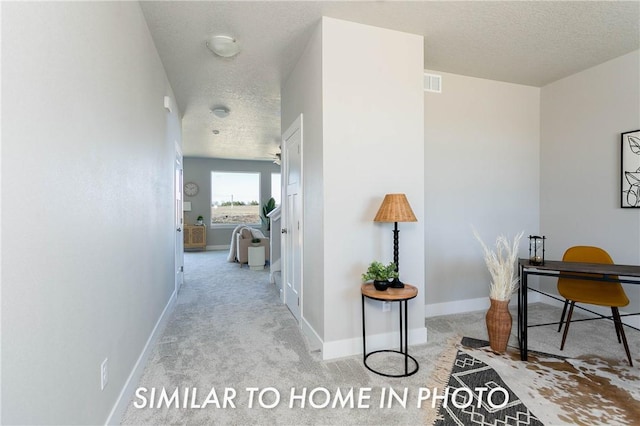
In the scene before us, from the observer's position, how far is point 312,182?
2.66 m

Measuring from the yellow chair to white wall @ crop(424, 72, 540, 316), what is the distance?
834mm

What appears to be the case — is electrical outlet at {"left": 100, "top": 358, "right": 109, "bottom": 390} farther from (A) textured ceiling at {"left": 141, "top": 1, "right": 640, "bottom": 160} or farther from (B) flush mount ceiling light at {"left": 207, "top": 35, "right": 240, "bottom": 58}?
(B) flush mount ceiling light at {"left": 207, "top": 35, "right": 240, "bottom": 58}

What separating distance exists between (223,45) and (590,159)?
381cm

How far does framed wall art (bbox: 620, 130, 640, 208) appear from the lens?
2918mm

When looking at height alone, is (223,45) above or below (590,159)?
above

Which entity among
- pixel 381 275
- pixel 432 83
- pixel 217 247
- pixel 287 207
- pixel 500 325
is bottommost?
pixel 217 247

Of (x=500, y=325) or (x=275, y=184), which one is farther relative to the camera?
(x=275, y=184)

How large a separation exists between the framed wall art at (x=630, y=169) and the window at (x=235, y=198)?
773 centimetres

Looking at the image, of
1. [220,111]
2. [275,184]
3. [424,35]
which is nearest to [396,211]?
[424,35]

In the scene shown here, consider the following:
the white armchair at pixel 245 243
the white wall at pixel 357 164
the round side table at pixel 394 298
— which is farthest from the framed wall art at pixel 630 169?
the white armchair at pixel 245 243

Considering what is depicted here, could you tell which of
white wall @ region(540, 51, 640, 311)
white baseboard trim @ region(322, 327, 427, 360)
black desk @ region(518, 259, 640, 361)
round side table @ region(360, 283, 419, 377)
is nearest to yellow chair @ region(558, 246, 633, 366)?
black desk @ region(518, 259, 640, 361)

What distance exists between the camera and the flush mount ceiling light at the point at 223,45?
8.48 ft

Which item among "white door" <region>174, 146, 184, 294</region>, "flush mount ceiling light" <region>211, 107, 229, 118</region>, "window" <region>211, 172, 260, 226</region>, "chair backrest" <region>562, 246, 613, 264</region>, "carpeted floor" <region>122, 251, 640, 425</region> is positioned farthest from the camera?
"window" <region>211, 172, 260, 226</region>

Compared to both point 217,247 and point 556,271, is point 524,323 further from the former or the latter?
point 217,247
